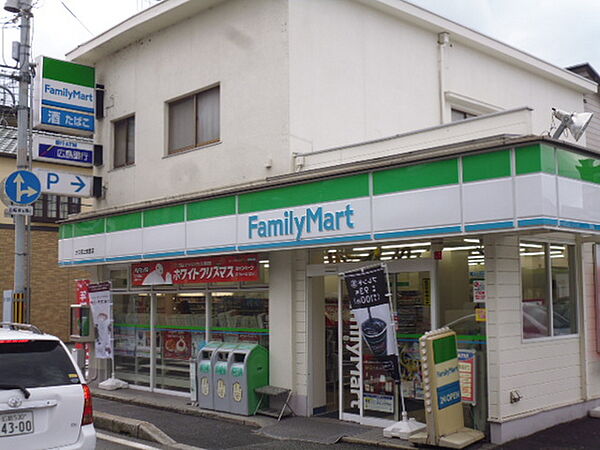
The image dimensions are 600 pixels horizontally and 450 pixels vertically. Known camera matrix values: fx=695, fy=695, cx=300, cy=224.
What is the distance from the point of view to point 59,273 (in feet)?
86.0

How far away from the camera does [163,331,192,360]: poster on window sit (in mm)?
13922

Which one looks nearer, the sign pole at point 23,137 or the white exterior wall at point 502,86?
the sign pole at point 23,137

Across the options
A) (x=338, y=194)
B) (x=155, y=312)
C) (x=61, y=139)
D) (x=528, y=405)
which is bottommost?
(x=528, y=405)

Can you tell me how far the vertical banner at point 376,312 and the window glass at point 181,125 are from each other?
5759 millimetres

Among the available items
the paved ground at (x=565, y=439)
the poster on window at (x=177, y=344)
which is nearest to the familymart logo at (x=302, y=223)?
the poster on window at (x=177, y=344)

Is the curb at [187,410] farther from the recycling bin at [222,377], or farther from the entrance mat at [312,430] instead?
the entrance mat at [312,430]

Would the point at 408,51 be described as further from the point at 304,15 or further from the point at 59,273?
the point at 59,273

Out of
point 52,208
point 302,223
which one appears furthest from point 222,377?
point 52,208

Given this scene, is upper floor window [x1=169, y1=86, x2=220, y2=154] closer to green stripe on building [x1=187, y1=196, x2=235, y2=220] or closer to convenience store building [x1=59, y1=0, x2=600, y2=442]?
convenience store building [x1=59, y1=0, x2=600, y2=442]

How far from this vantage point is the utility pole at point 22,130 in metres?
13.3

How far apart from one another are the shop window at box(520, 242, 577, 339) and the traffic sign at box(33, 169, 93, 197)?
9925mm

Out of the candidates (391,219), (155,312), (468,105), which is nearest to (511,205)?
(391,219)

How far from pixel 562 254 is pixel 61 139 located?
1069cm

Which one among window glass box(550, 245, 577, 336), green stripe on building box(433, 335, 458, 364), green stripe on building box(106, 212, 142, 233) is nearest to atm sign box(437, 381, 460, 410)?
green stripe on building box(433, 335, 458, 364)
